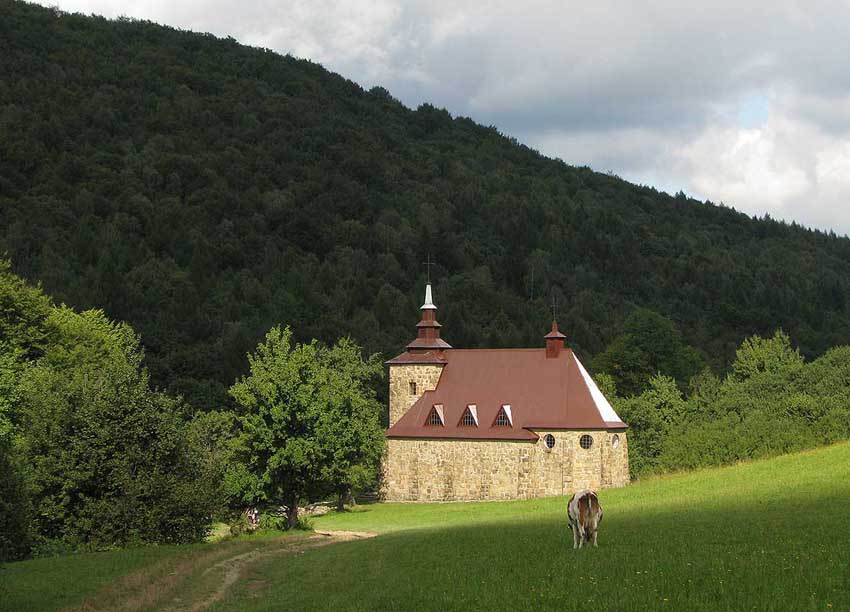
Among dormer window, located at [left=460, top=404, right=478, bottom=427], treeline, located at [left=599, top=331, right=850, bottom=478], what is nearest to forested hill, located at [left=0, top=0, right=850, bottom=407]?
dormer window, located at [left=460, top=404, right=478, bottom=427]

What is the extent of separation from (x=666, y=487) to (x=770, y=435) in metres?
10.1

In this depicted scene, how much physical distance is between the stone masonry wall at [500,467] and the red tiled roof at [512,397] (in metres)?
0.63

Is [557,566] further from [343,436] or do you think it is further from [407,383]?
[407,383]

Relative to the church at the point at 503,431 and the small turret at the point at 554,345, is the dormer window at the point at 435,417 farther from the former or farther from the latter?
the small turret at the point at 554,345

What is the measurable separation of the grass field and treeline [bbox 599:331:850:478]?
12098mm

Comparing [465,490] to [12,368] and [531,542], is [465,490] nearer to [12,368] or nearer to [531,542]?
[12,368]

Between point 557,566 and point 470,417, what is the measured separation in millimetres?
46235

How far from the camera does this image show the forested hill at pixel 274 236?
4518 inches

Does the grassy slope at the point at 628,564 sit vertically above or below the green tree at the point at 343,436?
below

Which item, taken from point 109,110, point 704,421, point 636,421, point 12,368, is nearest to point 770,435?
point 704,421

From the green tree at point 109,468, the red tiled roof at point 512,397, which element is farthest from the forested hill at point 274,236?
the green tree at point 109,468

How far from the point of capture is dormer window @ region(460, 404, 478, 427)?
6856 cm

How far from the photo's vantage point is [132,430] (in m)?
42.2

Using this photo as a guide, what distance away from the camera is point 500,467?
6719 centimetres
